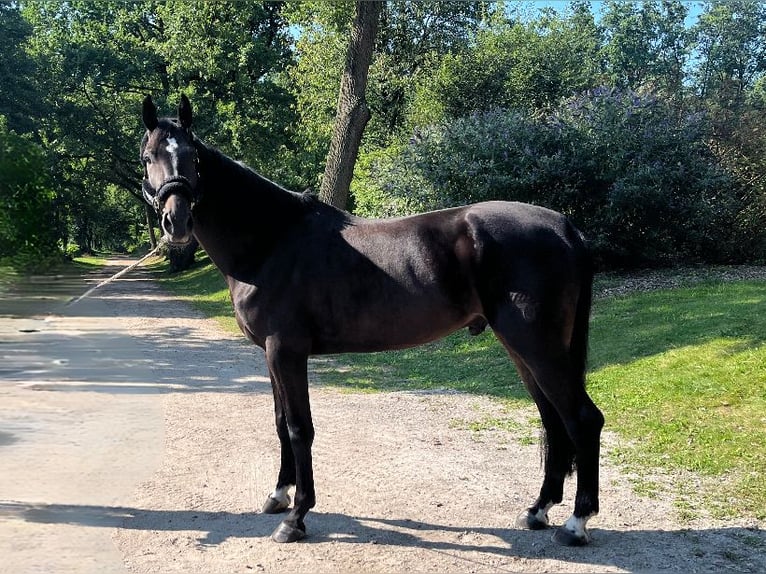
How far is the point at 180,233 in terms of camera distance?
3898mm

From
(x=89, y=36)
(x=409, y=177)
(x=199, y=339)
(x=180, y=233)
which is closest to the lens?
(x=180, y=233)

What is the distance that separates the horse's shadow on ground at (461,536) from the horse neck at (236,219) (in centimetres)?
169

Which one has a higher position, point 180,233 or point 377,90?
point 377,90

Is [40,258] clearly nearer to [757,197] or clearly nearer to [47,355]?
[47,355]

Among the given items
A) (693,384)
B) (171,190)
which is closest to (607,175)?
(693,384)

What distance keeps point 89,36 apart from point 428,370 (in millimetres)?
25052

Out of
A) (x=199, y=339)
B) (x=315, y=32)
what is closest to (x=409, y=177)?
(x=199, y=339)

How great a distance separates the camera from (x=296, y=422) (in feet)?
13.9

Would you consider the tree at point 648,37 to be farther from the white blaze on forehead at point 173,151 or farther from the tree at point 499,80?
the white blaze on forehead at point 173,151

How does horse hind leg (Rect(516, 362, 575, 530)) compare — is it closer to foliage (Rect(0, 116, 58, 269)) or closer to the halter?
the halter

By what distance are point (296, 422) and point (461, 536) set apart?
4.24ft

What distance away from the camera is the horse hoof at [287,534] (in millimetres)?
4109

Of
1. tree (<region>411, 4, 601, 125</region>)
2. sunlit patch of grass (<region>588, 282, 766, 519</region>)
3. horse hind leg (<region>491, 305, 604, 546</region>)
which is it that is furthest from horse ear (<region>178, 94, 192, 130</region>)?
tree (<region>411, 4, 601, 125</region>)

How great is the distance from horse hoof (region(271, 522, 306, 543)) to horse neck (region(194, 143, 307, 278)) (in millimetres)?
1644
